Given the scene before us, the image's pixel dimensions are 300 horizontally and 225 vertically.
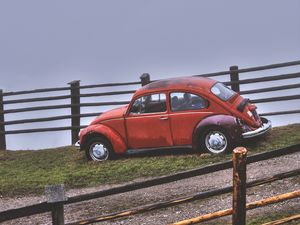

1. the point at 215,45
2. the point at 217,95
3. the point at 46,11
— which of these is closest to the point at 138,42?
the point at 215,45

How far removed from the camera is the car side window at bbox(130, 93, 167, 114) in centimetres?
1231

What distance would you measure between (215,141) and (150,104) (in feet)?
5.29

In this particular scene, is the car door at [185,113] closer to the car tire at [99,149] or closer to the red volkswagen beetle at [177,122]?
the red volkswagen beetle at [177,122]

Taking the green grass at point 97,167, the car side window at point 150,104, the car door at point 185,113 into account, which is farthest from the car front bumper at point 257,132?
the car side window at point 150,104

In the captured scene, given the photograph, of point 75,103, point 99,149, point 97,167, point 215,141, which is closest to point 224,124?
point 215,141

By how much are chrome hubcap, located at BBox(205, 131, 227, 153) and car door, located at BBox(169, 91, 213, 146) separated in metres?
0.37

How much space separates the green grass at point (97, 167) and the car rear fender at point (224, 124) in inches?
18.0

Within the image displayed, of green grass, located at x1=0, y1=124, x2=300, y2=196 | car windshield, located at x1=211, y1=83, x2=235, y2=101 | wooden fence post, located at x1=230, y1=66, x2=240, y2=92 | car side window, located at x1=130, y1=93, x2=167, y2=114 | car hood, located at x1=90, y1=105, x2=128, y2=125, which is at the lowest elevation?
green grass, located at x1=0, y1=124, x2=300, y2=196

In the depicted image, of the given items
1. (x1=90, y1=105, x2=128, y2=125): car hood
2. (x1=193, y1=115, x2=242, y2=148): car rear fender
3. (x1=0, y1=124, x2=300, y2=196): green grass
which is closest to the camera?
(x1=0, y1=124, x2=300, y2=196): green grass

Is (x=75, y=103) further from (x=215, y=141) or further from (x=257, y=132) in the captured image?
(x=257, y=132)

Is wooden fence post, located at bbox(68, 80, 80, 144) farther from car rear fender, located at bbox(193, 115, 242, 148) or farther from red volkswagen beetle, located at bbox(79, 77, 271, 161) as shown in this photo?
car rear fender, located at bbox(193, 115, 242, 148)

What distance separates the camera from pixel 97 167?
481 inches

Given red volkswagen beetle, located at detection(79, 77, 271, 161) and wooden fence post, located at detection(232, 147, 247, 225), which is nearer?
wooden fence post, located at detection(232, 147, 247, 225)

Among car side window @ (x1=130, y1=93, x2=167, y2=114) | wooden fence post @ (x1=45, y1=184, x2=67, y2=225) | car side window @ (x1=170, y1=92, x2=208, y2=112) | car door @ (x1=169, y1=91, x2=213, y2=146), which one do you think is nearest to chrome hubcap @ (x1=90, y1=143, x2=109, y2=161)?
car side window @ (x1=130, y1=93, x2=167, y2=114)
